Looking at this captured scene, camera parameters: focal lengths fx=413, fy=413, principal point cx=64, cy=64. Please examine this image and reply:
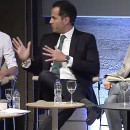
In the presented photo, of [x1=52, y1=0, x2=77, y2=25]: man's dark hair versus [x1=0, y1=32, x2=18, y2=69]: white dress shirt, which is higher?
[x1=52, y1=0, x2=77, y2=25]: man's dark hair

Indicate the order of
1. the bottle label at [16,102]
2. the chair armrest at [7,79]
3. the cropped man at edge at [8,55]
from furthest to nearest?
the cropped man at edge at [8,55] → the chair armrest at [7,79] → the bottle label at [16,102]

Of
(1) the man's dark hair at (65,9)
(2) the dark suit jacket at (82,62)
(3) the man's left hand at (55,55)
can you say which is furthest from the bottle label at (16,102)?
(1) the man's dark hair at (65,9)

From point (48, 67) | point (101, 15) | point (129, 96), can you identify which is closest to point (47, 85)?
point (48, 67)

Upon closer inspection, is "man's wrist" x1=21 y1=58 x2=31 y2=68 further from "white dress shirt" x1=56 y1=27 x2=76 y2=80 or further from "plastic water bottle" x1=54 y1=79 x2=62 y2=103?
"plastic water bottle" x1=54 y1=79 x2=62 y2=103

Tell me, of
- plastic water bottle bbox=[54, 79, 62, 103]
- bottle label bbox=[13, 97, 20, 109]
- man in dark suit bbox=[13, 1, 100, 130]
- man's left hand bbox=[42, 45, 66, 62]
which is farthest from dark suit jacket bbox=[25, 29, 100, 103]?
bottle label bbox=[13, 97, 20, 109]

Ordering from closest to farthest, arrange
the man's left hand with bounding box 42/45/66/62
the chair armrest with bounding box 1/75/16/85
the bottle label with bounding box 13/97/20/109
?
the bottle label with bounding box 13/97/20/109
the man's left hand with bounding box 42/45/66/62
the chair armrest with bounding box 1/75/16/85

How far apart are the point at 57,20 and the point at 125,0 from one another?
1617 millimetres

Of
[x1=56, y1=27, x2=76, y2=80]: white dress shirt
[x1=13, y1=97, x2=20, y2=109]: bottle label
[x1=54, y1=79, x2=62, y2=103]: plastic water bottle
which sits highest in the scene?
[x1=56, y1=27, x2=76, y2=80]: white dress shirt

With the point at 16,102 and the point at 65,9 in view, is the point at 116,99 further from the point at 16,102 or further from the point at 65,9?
the point at 65,9

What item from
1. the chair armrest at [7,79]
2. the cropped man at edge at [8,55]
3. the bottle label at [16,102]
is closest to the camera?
the bottle label at [16,102]

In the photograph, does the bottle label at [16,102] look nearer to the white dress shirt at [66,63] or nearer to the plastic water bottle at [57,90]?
the plastic water bottle at [57,90]

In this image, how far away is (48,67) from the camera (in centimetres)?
436

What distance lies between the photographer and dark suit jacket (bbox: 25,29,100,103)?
413cm

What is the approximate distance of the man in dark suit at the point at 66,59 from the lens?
397 centimetres
